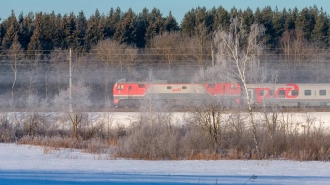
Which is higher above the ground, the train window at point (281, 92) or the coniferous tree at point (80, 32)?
the coniferous tree at point (80, 32)

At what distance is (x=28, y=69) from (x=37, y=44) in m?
5.88

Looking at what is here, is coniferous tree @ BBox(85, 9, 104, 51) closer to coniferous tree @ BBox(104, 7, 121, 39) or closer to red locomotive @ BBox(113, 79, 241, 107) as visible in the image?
coniferous tree @ BBox(104, 7, 121, 39)

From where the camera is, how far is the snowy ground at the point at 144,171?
10.9 meters

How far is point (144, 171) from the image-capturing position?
12.6m

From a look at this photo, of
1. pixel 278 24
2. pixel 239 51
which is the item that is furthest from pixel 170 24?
pixel 239 51

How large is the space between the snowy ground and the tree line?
1932cm

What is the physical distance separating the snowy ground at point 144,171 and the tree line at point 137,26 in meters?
19.3

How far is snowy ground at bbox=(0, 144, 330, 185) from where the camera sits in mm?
10930

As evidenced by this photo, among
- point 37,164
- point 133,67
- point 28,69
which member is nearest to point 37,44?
point 28,69

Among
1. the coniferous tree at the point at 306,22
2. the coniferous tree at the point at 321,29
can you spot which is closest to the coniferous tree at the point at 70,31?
the coniferous tree at the point at 306,22

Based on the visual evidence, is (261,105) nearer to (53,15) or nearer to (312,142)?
(312,142)

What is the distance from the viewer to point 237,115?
20328 mm

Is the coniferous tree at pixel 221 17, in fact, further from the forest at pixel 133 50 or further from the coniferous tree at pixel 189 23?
the coniferous tree at pixel 189 23

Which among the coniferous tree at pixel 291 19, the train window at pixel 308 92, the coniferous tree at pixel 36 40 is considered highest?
the coniferous tree at pixel 291 19
